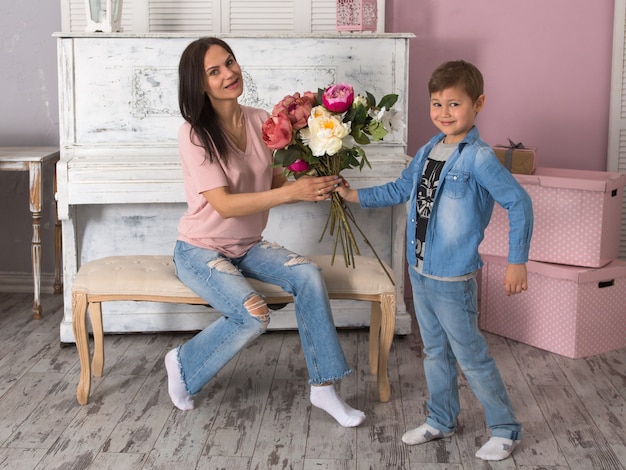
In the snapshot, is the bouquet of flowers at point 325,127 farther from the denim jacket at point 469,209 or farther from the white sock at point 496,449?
the white sock at point 496,449

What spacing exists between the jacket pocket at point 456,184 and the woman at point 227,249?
1.21ft

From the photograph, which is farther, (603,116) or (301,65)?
(603,116)

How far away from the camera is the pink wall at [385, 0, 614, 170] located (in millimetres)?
3900

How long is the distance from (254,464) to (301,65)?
1615 mm

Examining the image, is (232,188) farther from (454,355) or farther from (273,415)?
(454,355)

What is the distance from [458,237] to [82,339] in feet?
4.16

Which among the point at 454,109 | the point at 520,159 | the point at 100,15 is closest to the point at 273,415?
the point at 454,109

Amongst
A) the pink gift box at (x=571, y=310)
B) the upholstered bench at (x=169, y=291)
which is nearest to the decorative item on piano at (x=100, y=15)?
the upholstered bench at (x=169, y=291)

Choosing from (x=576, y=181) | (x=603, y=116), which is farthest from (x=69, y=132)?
(x=603, y=116)

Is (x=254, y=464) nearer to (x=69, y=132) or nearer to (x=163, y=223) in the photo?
(x=163, y=223)

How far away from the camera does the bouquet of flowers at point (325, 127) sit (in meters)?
2.42

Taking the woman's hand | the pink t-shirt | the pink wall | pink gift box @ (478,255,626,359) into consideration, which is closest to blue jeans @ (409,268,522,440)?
the woman's hand

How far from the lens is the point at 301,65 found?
11.3ft

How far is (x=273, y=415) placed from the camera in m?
2.80
